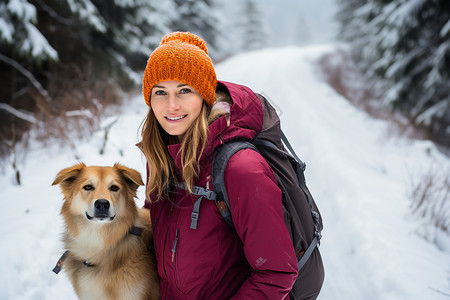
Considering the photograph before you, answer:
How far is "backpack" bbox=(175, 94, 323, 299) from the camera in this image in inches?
59.6

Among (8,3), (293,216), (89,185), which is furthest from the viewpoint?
(8,3)

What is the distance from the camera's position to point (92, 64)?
7.68 m

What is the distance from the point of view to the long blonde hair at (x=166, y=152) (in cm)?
164

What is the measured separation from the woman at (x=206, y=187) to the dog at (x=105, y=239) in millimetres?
302

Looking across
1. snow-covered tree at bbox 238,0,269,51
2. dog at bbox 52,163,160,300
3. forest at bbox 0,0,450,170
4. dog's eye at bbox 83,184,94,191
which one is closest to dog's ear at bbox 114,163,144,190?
dog at bbox 52,163,160,300

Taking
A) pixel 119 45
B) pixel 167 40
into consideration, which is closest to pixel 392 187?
pixel 167 40

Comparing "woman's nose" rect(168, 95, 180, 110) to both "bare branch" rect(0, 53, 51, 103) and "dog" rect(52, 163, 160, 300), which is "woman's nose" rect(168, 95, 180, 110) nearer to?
"dog" rect(52, 163, 160, 300)

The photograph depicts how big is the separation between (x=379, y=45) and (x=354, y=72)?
11.8 metres

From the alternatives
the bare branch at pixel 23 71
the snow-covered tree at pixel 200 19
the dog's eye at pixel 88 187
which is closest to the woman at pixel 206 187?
the dog's eye at pixel 88 187

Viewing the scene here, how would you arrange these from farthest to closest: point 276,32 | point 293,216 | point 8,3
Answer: point 276,32, point 8,3, point 293,216

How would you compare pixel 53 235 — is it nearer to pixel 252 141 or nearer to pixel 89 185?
pixel 89 185

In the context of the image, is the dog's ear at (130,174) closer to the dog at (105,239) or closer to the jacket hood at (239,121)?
the dog at (105,239)

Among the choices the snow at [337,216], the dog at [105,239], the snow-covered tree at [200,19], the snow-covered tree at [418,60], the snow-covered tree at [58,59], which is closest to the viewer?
the dog at [105,239]

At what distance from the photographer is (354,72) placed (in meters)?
20.2
